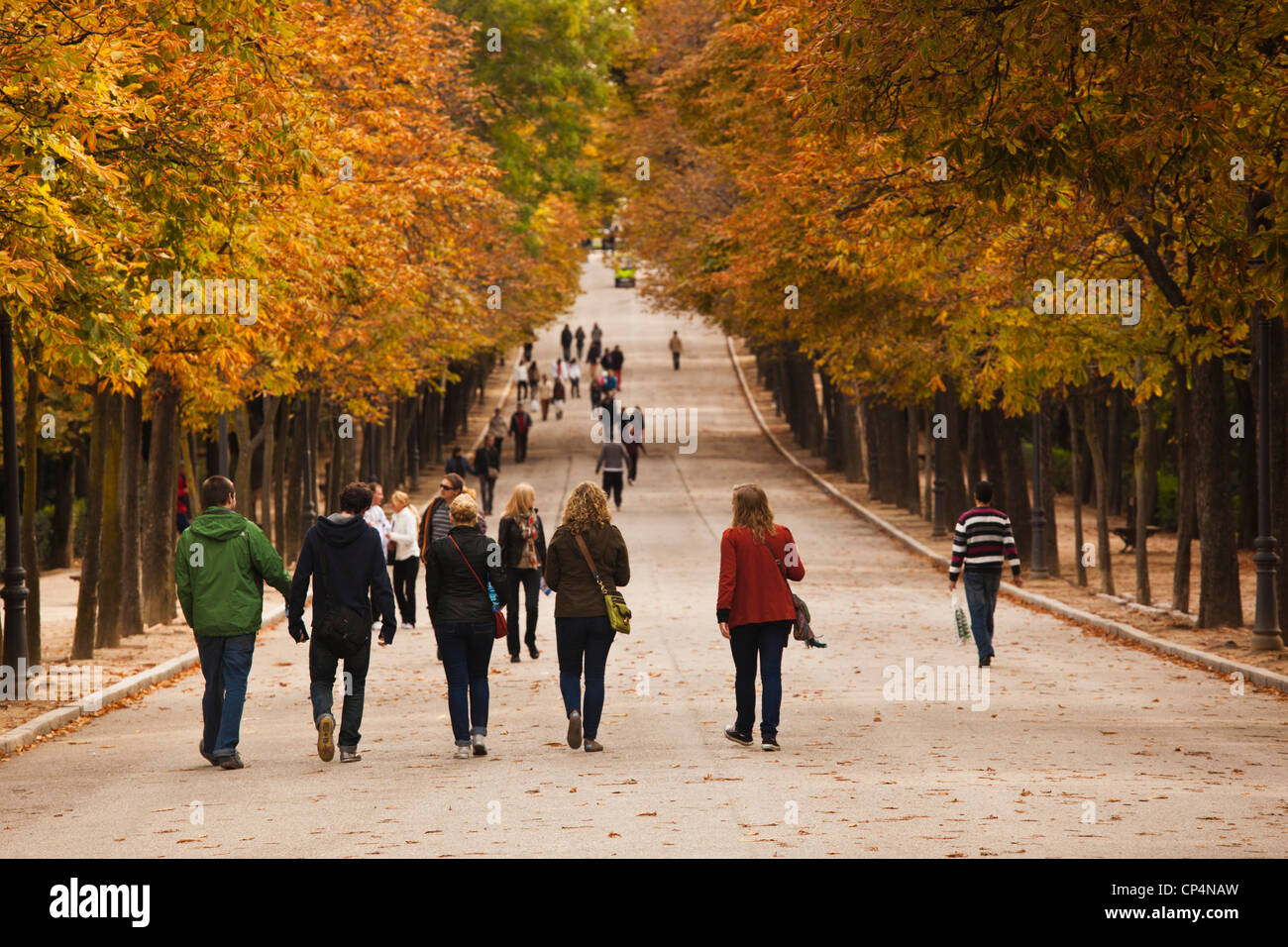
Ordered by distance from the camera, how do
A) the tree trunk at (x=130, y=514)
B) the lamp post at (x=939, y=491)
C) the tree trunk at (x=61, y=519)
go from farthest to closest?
1. the tree trunk at (x=61, y=519)
2. the lamp post at (x=939, y=491)
3. the tree trunk at (x=130, y=514)

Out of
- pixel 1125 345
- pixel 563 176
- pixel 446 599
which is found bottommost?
pixel 446 599

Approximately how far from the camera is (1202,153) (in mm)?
13625

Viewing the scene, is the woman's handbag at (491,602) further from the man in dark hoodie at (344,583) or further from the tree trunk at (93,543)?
the tree trunk at (93,543)

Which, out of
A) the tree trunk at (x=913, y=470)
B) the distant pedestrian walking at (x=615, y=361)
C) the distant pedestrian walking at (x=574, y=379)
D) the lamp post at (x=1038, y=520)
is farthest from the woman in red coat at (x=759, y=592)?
the distant pedestrian walking at (x=574, y=379)

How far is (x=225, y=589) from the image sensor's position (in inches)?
450

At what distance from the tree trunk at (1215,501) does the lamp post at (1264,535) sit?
4.41 feet

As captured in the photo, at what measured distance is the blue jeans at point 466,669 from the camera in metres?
11.8

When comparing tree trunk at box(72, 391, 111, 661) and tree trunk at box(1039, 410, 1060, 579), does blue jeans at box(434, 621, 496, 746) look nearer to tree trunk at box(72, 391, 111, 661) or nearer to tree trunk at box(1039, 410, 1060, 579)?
tree trunk at box(72, 391, 111, 661)

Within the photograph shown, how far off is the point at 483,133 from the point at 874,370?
687 inches

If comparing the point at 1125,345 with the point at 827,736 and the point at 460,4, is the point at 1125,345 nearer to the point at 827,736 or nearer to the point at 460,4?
the point at 827,736

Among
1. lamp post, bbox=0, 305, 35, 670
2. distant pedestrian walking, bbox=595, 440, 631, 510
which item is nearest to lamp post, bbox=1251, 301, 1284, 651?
lamp post, bbox=0, 305, 35, 670

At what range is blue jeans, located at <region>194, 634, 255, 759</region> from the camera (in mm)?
11492

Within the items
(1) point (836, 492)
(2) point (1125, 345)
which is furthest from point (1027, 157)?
(1) point (836, 492)

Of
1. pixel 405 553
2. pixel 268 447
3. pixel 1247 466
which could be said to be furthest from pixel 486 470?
pixel 405 553
